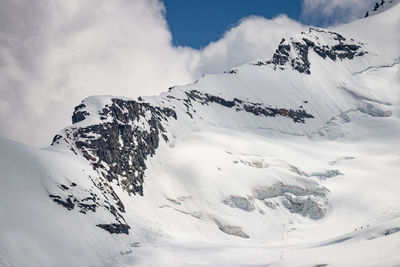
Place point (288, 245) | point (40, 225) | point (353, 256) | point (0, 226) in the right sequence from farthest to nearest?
point (288, 245), point (40, 225), point (0, 226), point (353, 256)

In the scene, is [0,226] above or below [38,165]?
below

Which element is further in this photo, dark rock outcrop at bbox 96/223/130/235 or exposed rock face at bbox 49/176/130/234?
dark rock outcrop at bbox 96/223/130/235

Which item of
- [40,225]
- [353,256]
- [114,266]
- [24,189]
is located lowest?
[353,256]

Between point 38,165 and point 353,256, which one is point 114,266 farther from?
point 353,256

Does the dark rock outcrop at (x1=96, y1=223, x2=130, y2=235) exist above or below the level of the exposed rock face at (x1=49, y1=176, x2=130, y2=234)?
below

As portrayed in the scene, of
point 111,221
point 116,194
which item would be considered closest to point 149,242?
point 111,221

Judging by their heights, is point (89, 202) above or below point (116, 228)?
above

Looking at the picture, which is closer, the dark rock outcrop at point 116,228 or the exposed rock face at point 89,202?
the exposed rock face at point 89,202

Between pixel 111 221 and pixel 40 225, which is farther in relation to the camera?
pixel 111 221

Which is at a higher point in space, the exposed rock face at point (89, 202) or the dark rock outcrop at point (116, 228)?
the exposed rock face at point (89, 202)

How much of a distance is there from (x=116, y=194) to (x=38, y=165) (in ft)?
93.2

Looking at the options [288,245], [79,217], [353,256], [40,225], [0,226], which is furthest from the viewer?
[288,245]

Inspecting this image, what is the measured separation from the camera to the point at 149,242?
172875 mm

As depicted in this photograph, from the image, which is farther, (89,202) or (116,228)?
(89,202)
